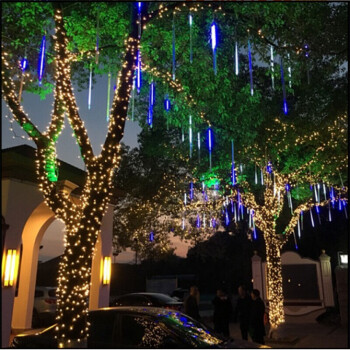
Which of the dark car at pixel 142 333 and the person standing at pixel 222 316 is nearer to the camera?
the dark car at pixel 142 333

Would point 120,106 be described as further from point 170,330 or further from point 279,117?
point 279,117

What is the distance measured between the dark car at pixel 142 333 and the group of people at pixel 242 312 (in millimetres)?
3255

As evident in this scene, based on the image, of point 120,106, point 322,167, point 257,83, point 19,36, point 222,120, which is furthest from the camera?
point 257,83

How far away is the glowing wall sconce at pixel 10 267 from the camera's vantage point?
380 inches

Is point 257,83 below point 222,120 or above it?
above

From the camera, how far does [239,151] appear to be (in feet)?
45.9

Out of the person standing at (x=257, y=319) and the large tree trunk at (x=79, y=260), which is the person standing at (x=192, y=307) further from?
the large tree trunk at (x=79, y=260)

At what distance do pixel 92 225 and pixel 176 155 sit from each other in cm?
965

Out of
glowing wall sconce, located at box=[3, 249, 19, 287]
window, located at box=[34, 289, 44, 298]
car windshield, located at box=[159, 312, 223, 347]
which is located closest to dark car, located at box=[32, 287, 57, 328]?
window, located at box=[34, 289, 44, 298]

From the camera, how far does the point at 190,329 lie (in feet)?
19.6

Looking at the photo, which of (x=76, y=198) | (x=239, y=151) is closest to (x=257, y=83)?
(x=239, y=151)

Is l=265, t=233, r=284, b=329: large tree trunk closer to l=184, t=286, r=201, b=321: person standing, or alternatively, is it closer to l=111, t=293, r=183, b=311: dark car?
l=111, t=293, r=183, b=311: dark car

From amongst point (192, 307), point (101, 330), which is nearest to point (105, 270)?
point (192, 307)

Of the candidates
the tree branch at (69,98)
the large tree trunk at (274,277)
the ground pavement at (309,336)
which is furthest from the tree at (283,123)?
the tree branch at (69,98)
